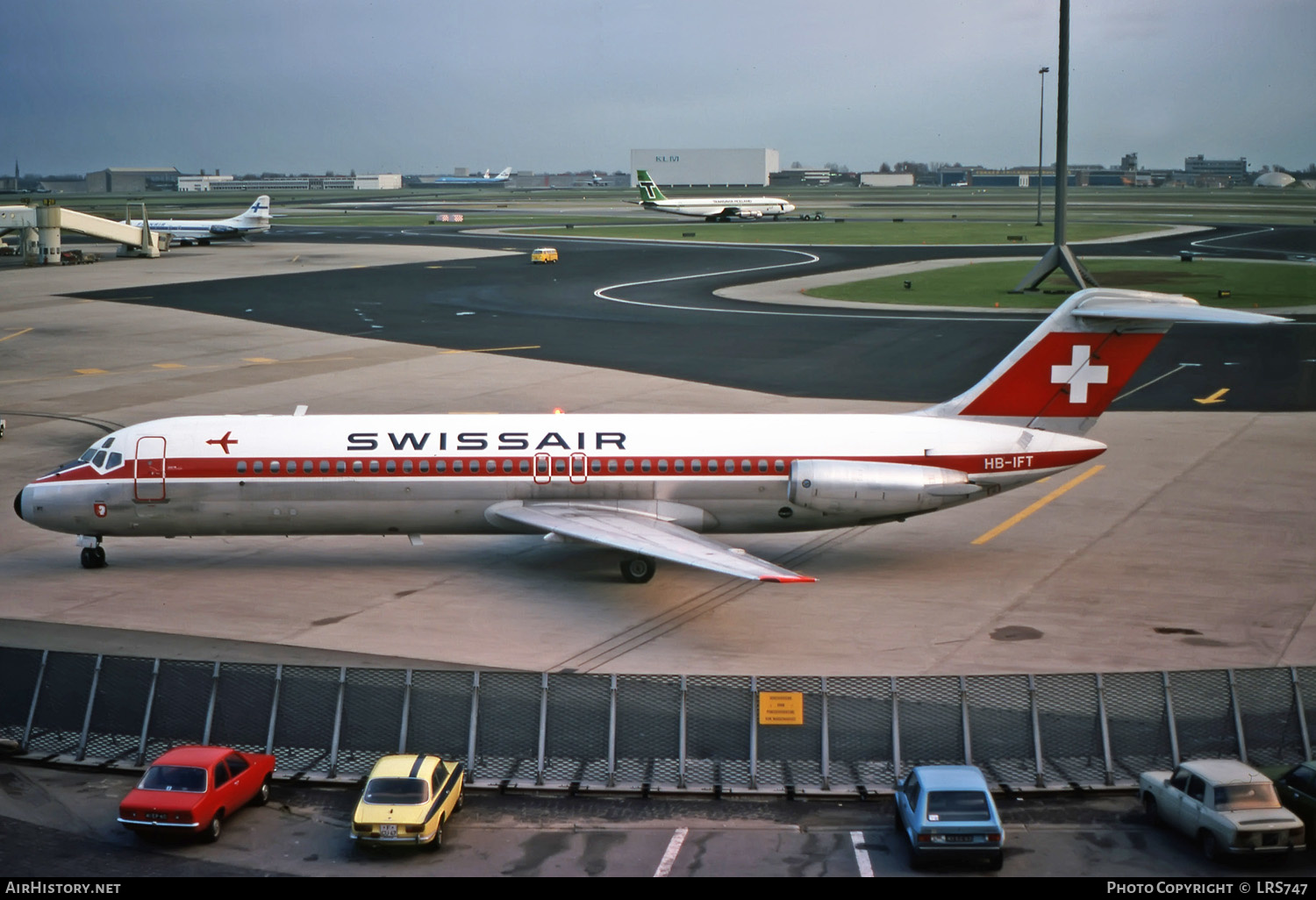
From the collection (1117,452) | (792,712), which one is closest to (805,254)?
(1117,452)

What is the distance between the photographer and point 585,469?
28141 mm

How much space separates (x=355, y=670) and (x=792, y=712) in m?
6.57

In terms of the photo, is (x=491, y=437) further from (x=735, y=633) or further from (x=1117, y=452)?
(x=1117, y=452)

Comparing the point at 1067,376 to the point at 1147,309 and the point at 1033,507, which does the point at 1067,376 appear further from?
the point at 1033,507

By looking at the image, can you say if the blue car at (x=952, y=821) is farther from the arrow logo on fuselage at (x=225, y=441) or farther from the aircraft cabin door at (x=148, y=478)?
the aircraft cabin door at (x=148, y=478)

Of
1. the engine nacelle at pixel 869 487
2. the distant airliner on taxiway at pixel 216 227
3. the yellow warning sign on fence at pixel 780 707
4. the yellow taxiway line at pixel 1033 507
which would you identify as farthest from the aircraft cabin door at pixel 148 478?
the distant airliner on taxiway at pixel 216 227

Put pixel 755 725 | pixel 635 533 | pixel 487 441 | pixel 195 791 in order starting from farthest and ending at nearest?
pixel 487 441, pixel 635 533, pixel 755 725, pixel 195 791

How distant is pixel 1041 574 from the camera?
93.7 ft

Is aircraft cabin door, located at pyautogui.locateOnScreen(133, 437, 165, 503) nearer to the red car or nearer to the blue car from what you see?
the red car

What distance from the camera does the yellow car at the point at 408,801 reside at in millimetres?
16266

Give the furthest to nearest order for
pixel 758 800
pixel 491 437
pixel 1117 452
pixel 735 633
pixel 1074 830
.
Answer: pixel 1117 452 < pixel 491 437 < pixel 735 633 < pixel 758 800 < pixel 1074 830

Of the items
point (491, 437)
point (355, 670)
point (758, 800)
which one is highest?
point (491, 437)

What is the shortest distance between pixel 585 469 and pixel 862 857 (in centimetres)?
1331

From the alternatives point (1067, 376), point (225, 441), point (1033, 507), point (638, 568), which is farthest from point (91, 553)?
point (1033, 507)
